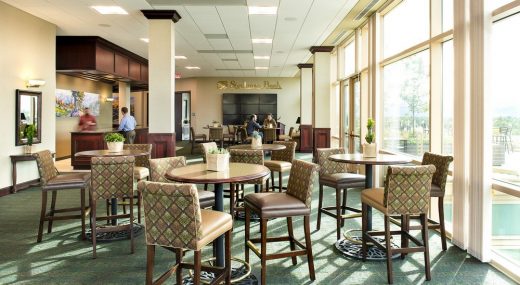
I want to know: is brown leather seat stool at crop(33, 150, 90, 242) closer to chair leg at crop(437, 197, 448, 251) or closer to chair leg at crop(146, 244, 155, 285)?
chair leg at crop(146, 244, 155, 285)

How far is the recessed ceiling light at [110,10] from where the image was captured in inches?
262

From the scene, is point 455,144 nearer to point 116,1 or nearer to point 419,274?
point 419,274

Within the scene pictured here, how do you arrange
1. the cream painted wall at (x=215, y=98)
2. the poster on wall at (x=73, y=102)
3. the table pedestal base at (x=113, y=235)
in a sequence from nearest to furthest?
the table pedestal base at (x=113, y=235), the poster on wall at (x=73, y=102), the cream painted wall at (x=215, y=98)

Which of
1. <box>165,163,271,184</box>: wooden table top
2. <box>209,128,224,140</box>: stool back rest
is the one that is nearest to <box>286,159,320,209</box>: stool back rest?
<box>165,163,271,184</box>: wooden table top

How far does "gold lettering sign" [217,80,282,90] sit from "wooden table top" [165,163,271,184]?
14643 mm

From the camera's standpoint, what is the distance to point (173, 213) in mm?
2387

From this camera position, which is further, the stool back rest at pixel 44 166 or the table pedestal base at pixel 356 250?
the stool back rest at pixel 44 166

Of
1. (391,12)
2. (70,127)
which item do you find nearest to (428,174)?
(391,12)

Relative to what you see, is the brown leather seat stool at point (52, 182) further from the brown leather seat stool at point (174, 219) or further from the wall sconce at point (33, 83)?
the wall sconce at point (33, 83)

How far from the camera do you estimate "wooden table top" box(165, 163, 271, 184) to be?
2838mm

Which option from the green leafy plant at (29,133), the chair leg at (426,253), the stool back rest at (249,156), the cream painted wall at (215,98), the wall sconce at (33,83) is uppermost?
the cream painted wall at (215,98)

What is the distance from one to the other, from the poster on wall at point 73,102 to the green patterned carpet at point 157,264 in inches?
283

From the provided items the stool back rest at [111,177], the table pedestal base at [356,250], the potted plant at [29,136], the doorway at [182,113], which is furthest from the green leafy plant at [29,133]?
the doorway at [182,113]

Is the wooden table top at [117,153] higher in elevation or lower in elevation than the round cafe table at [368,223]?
higher
